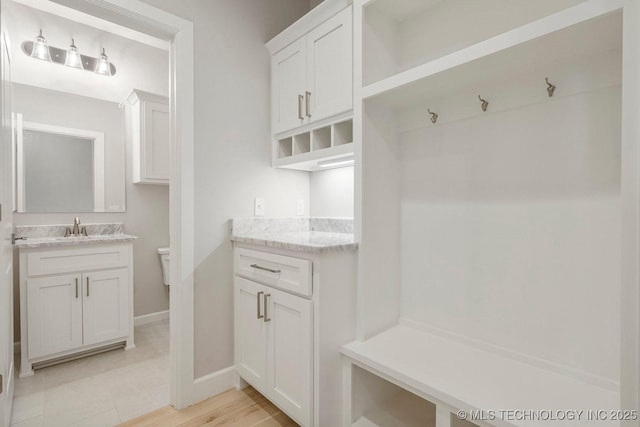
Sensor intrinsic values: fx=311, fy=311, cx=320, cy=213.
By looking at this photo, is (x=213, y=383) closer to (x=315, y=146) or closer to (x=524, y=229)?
(x=315, y=146)

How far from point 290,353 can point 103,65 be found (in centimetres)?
306

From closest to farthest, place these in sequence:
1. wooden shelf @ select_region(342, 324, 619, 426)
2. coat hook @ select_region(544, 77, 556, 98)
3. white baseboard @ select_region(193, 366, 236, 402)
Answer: wooden shelf @ select_region(342, 324, 619, 426) → coat hook @ select_region(544, 77, 556, 98) → white baseboard @ select_region(193, 366, 236, 402)

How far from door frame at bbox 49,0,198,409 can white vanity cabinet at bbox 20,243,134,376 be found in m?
1.09

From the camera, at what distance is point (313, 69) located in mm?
1817

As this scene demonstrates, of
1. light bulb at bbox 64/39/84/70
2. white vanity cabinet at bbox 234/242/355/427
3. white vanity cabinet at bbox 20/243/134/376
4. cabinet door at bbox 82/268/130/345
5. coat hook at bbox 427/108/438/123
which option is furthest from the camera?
light bulb at bbox 64/39/84/70

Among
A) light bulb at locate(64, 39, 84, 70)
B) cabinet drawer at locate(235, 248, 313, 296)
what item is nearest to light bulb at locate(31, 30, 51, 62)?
light bulb at locate(64, 39, 84, 70)

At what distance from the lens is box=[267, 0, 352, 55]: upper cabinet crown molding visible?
65.4 inches

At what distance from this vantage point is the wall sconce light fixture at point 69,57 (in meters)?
2.54

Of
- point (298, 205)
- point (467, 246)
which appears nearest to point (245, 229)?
point (298, 205)

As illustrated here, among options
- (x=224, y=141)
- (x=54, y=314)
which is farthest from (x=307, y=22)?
(x=54, y=314)

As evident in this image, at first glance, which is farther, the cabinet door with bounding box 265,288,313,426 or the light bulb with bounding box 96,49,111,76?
the light bulb with bounding box 96,49,111,76

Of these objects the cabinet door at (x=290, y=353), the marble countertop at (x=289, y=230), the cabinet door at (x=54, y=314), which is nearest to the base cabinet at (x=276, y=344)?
the cabinet door at (x=290, y=353)

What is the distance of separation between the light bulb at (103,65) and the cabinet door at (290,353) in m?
2.74

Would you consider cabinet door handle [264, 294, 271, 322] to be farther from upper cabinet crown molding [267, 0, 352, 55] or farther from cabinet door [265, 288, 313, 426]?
upper cabinet crown molding [267, 0, 352, 55]
